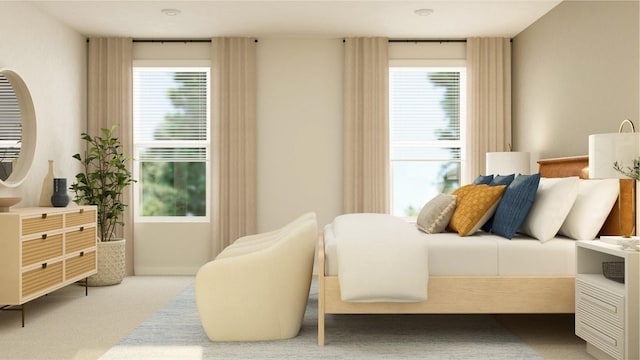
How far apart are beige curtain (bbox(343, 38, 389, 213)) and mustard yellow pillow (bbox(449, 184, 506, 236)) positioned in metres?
2.15

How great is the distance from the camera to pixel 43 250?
3945 millimetres

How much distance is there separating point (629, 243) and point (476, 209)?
933 mm

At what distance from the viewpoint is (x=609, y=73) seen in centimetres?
390

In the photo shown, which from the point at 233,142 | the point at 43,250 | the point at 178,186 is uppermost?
the point at 233,142

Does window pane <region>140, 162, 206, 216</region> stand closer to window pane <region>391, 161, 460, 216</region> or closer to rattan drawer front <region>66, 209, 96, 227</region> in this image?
rattan drawer front <region>66, 209, 96, 227</region>

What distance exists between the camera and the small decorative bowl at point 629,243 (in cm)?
272

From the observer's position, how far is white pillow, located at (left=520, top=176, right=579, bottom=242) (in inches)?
129

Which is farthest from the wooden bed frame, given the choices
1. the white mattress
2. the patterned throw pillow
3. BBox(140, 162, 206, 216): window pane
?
BBox(140, 162, 206, 216): window pane

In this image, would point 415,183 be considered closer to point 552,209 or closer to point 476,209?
point 476,209

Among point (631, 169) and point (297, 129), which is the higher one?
point (297, 129)

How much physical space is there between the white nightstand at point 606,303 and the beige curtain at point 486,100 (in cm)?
284

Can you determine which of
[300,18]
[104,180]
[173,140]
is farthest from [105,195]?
[300,18]

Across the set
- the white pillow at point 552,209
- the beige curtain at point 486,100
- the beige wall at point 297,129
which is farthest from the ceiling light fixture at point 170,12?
the white pillow at point 552,209

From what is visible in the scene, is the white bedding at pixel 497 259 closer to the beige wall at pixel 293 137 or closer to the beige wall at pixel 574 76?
the beige wall at pixel 574 76
